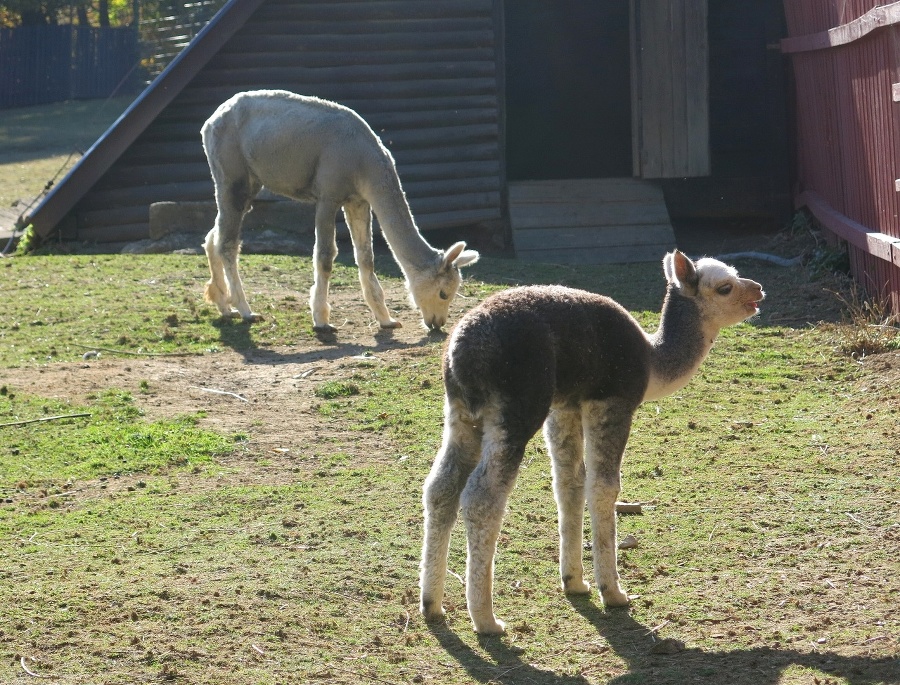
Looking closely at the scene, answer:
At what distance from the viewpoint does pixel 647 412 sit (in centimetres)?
845

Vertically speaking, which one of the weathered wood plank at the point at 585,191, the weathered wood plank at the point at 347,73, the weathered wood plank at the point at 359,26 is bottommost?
the weathered wood plank at the point at 585,191

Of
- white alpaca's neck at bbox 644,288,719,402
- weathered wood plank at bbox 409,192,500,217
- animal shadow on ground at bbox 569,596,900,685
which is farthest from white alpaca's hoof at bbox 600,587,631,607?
weathered wood plank at bbox 409,192,500,217

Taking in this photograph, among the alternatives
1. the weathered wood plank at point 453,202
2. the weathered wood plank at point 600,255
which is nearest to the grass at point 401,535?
the weathered wood plank at point 600,255

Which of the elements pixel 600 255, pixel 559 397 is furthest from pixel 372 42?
pixel 559 397

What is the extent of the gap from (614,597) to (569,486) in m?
0.53

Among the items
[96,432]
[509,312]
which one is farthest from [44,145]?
[509,312]

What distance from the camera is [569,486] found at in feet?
17.4

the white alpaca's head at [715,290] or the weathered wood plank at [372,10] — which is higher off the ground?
the weathered wood plank at [372,10]

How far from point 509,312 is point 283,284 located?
848cm

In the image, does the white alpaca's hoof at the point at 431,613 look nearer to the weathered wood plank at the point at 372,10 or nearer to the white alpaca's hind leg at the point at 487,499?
the white alpaca's hind leg at the point at 487,499

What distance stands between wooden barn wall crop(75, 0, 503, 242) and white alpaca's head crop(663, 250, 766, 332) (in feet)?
35.9

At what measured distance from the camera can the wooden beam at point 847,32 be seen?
9977mm

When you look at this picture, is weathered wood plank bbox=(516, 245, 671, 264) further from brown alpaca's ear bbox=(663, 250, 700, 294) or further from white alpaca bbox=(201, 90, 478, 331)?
brown alpaca's ear bbox=(663, 250, 700, 294)

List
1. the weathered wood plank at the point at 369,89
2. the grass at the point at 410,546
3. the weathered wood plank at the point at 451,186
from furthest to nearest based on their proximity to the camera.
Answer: the weathered wood plank at the point at 451,186
the weathered wood plank at the point at 369,89
the grass at the point at 410,546
